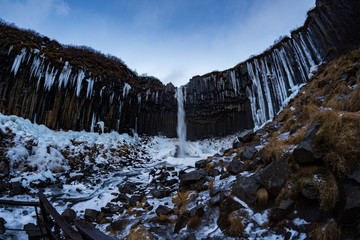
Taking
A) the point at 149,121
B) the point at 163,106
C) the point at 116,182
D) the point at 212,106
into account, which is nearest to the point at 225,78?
the point at 212,106

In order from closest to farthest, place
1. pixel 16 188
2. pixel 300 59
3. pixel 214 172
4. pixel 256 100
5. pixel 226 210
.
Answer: pixel 226 210 → pixel 214 172 → pixel 16 188 → pixel 300 59 → pixel 256 100

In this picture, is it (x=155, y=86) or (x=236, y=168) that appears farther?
(x=155, y=86)

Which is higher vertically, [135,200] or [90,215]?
[135,200]

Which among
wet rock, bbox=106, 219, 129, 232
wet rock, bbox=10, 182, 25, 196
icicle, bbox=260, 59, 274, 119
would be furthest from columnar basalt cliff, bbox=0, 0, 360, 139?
wet rock, bbox=106, 219, 129, 232

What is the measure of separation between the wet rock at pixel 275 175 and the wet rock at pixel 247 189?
0.70 ft

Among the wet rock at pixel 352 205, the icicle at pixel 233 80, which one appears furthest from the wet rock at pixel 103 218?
the icicle at pixel 233 80

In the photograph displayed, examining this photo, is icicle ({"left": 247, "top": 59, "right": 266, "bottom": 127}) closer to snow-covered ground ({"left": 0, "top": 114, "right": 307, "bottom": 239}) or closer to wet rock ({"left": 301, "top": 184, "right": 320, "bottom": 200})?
snow-covered ground ({"left": 0, "top": 114, "right": 307, "bottom": 239})

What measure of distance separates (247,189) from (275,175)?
821mm

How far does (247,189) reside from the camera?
4.69 meters

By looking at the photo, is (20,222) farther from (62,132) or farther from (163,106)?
(163,106)

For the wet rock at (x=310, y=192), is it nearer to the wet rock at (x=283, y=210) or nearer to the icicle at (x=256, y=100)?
the wet rock at (x=283, y=210)

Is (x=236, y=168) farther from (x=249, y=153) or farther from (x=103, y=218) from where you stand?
(x=103, y=218)

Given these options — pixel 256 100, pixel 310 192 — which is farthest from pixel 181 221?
pixel 256 100

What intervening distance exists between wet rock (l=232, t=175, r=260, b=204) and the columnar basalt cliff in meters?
12.6
